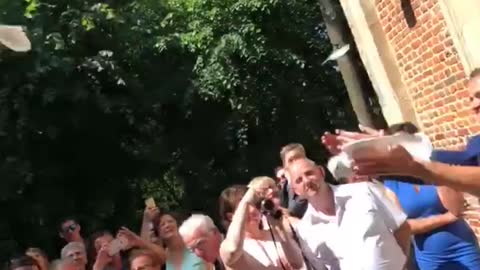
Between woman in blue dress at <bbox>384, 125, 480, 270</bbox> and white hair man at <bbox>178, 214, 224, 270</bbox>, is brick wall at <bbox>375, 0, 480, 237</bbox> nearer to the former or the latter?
woman in blue dress at <bbox>384, 125, 480, 270</bbox>

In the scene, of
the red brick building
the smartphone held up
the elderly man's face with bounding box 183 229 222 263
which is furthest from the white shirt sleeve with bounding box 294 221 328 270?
the red brick building

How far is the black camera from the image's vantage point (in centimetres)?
491

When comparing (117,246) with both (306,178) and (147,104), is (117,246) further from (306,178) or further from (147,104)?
(147,104)

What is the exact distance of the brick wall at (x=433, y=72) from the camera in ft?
25.3

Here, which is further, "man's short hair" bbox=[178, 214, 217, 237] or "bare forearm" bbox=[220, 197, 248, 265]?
"man's short hair" bbox=[178, 214, 217, 237]

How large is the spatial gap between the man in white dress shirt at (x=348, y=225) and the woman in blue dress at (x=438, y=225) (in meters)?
0.35

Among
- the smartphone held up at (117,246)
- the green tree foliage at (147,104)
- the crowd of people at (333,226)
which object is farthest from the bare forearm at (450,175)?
the green tree foliage at (147,104)

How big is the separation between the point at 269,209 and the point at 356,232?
0.67 m

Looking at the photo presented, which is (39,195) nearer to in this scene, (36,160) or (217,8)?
(36,160)

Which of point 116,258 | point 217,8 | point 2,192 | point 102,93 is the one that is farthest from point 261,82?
point 116,258

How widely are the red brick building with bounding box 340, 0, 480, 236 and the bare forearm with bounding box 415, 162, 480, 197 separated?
14.4 ft

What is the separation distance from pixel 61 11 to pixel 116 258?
7032 millimetres

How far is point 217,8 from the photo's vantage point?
16.1 metres

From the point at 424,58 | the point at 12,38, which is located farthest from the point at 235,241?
the point at 424,58
